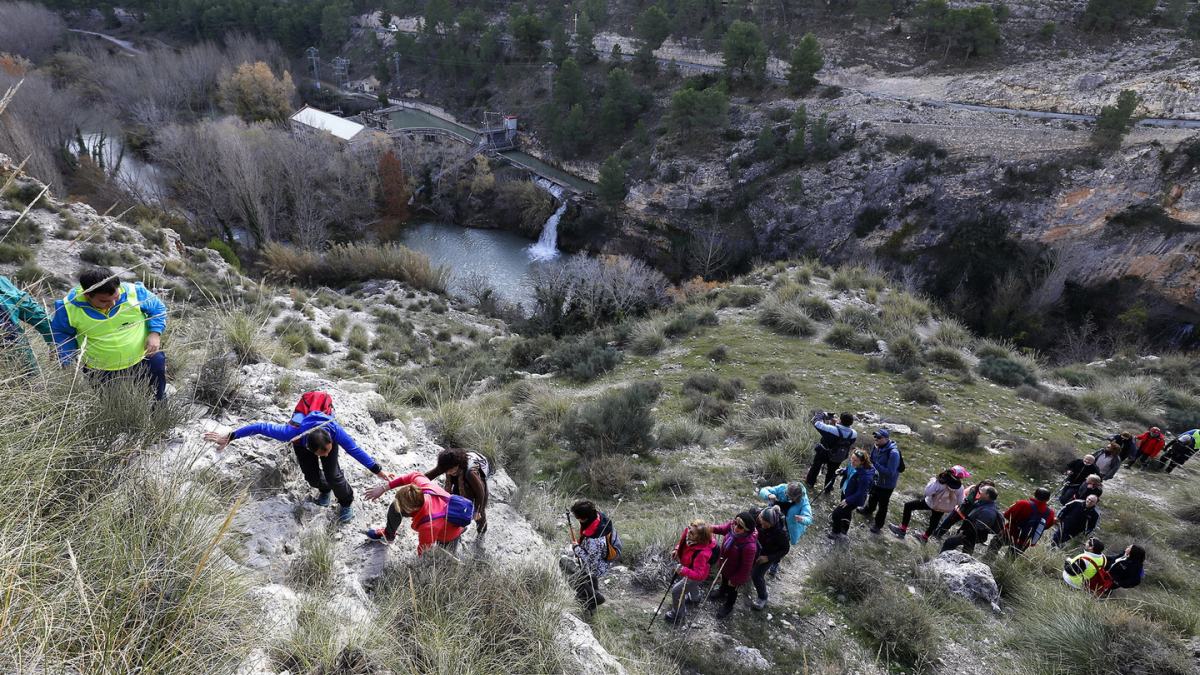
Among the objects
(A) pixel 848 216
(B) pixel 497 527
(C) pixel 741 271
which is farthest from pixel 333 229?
(B) pixel 497 527

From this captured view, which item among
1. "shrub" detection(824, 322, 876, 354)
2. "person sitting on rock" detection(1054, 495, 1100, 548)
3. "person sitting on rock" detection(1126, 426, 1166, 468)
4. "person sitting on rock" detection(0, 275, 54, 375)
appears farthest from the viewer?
"shrub" detection(824, 322, 876, 354)

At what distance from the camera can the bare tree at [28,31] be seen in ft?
155

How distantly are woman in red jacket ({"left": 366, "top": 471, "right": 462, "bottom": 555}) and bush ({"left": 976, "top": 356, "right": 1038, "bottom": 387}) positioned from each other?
1166 cm

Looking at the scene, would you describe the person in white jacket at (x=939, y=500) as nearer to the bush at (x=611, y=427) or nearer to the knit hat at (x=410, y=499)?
the bush at (x=611, y=427)

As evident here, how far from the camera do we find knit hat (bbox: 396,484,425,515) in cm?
378

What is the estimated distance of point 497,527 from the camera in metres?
5.02

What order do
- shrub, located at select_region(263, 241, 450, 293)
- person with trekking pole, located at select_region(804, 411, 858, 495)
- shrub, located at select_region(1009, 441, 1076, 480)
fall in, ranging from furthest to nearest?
1. shrub, located at select_region(263, 241, 450, 293)
2. shrub, located at select_region(1009, 441, 1076, 480)
3. person with trekking pole, located at select_region(804, 411, 858, 495)

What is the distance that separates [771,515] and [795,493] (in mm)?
541

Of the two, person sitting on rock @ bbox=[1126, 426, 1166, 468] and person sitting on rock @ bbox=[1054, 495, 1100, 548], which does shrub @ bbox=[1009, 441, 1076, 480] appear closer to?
person sitting on rock @ bbox=[1126, 426, 1166, 468]

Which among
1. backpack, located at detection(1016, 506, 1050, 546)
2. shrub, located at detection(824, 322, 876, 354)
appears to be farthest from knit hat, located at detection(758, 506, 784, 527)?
shrub, located at detection(824, 322, 876, 354)

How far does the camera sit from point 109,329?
385 centimetres

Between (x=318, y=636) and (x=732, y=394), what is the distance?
27.1ft

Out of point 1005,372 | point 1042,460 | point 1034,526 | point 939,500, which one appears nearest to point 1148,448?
point 1042,460

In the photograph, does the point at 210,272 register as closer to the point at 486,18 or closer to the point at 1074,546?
the point at 1074,546
